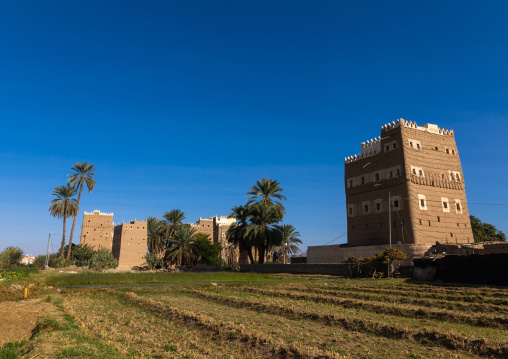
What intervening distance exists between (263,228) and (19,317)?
116ft

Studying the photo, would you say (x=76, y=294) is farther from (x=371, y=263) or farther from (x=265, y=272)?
(x=265, y=272)

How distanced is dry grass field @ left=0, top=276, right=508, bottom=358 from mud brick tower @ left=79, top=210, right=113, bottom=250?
64.4 metres

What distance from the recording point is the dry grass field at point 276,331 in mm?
8820

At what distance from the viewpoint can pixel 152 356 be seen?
28.8 feet

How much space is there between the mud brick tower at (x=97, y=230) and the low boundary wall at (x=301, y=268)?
133 ft

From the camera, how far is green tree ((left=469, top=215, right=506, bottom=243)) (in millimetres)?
57931

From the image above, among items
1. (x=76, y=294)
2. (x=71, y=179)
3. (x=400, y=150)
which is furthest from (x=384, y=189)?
(x=71, y=179)

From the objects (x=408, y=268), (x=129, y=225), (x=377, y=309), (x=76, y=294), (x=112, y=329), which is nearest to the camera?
(x=112, y=329)

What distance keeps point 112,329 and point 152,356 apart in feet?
11.1

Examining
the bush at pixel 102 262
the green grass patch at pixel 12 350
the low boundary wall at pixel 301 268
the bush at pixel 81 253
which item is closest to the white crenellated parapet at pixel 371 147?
the low boundary wall at pixel 301 268

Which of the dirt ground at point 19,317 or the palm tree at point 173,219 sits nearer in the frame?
the dirt ground at point 19,317

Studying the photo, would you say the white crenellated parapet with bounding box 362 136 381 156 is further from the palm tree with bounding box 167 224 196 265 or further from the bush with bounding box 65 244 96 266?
the bush with bounding box 65 244 96 266

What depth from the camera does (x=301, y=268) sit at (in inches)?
1606

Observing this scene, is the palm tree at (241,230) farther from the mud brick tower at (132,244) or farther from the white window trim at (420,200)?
the mud brick tower at (132,244)
